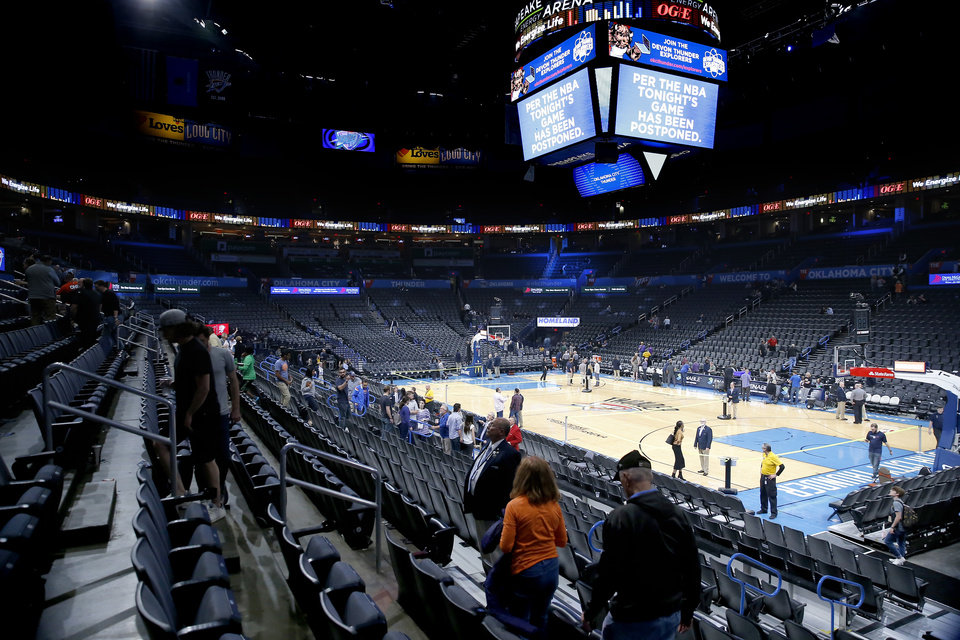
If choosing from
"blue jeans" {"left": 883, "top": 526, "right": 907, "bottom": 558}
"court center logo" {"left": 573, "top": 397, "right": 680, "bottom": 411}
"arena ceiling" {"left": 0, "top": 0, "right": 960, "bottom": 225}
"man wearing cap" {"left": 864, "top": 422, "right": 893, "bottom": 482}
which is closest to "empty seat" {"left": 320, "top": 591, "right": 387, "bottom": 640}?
"blue jeans" {"left": 883, "top": 526, "right": 907, "bottom": 558}

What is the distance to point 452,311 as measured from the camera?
45.6 metres

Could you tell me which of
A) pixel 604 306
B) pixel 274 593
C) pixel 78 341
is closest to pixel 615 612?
pixel 274 593

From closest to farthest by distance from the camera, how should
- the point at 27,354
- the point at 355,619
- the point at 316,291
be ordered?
the point at 355,619, the point at 27,354, the point at 316,291

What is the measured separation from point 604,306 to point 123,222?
3689 cm

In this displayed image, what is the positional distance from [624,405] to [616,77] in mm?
12719

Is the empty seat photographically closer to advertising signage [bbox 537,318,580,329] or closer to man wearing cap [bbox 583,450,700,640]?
man wearing cap [bbox 583,450,700,640]

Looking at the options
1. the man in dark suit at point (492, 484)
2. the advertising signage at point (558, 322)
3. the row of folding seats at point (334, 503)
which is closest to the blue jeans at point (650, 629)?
the man in dark suit at point (492, 484)

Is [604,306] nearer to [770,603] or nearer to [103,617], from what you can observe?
[770,603]

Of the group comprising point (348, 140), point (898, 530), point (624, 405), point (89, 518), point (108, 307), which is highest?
point (348, 140)

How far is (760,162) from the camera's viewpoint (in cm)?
4034

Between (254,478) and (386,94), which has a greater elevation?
(386,94)

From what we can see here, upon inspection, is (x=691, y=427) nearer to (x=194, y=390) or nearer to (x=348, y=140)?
(x=194, y=390)

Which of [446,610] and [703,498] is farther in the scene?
[703,498]

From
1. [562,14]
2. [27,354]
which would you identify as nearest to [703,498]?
[27,354]
